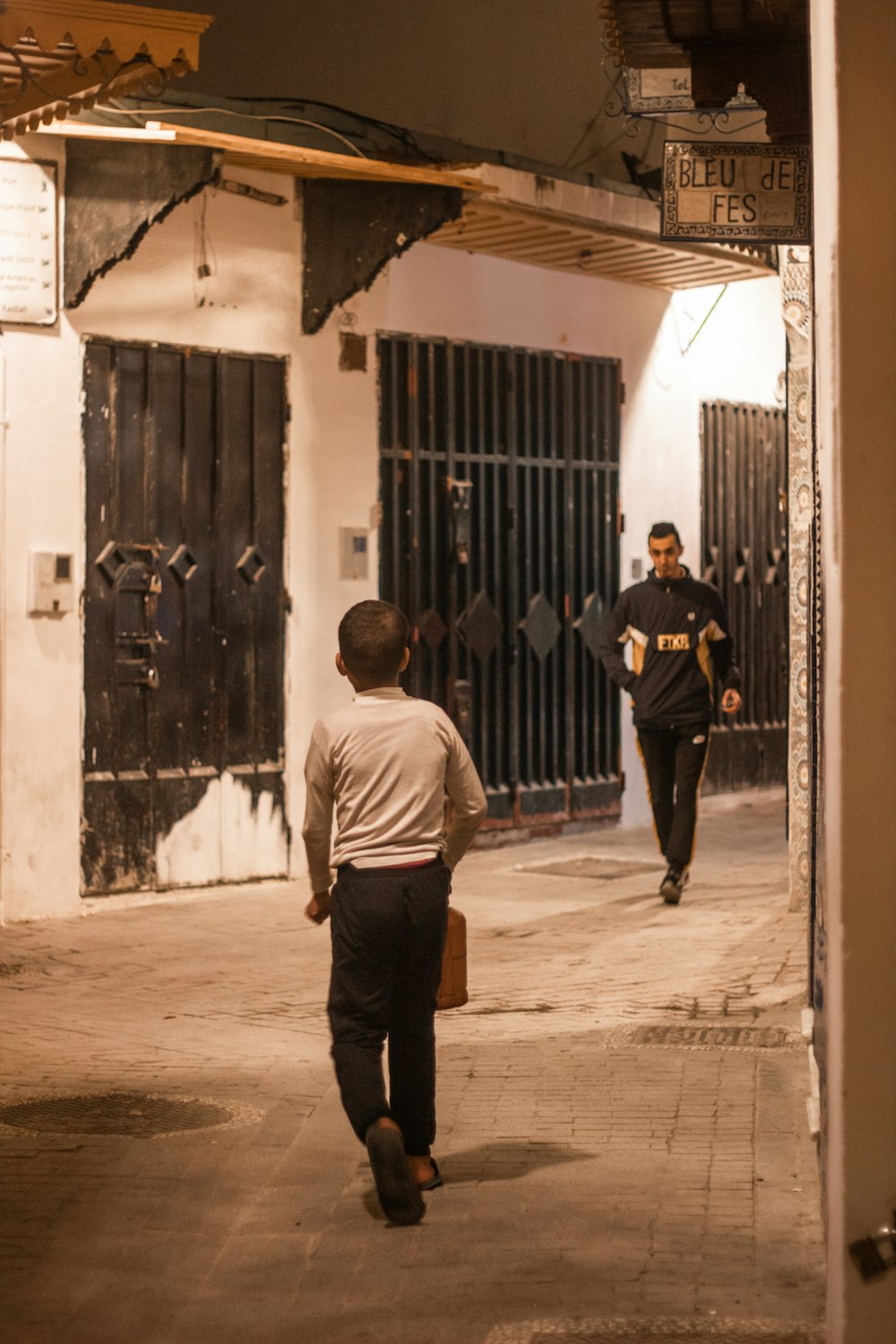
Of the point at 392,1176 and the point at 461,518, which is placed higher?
the point at 461,518

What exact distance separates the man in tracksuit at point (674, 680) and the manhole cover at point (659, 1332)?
654cm

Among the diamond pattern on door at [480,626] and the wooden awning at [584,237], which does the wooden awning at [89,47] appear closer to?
the wooden awning at [584,237]

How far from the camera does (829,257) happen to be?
3533mm

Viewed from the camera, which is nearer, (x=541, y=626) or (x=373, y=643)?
(x=373, y=643)

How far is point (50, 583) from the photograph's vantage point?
35.3ft

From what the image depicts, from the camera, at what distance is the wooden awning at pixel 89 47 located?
7.62 m

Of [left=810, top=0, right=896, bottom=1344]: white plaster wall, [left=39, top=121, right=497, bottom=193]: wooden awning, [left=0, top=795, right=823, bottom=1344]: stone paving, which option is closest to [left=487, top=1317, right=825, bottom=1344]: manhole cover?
[left=0, top=795, right=823, bottom=1344]: stone paving

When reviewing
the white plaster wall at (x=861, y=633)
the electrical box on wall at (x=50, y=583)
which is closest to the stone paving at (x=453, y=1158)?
the white plaster wall at (x=861, y=633)

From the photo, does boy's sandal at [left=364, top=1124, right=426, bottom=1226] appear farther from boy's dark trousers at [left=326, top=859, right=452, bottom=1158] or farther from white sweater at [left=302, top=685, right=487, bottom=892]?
white sweater at [left=302, top=685, right=487, bottom=892]

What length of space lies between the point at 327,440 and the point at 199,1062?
5982 mm

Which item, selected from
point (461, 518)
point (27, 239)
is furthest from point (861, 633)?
point (461, 518)

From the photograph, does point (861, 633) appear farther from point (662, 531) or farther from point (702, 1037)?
point (662, 531)

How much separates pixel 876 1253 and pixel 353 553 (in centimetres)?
936

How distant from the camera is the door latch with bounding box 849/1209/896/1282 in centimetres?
352
